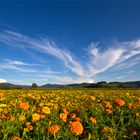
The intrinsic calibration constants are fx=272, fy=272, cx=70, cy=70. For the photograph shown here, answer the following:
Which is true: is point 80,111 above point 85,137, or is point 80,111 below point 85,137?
above

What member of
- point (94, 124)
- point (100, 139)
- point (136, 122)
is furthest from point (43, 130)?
point (136, 122)

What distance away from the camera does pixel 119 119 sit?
5.41m

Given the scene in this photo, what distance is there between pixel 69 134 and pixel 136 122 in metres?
1.60

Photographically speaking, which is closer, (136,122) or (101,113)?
(136,122)

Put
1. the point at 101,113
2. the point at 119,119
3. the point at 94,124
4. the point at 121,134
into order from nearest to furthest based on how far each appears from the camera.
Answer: the point at 121,134 → the point at 94,124 → the point at 119,119 → the point at 101,113

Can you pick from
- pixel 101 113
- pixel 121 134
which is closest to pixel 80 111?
pixel 101 113

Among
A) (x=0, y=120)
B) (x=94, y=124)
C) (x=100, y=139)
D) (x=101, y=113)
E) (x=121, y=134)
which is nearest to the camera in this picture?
(x=100, y=139)

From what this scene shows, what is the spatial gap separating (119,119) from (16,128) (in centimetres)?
210

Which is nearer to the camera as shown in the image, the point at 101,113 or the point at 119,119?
the point at 119,119

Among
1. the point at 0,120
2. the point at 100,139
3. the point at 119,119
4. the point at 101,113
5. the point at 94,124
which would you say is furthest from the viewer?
the point at 101,113

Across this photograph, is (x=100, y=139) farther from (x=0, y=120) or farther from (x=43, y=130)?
(x=0, y=120)

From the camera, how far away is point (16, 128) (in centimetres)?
442

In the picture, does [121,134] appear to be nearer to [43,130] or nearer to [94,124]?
[94,124]

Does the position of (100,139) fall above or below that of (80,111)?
below
